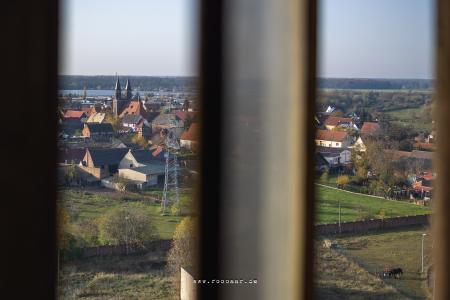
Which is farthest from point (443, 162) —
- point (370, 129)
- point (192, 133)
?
point (192, 133)

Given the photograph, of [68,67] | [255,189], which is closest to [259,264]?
[255,189]

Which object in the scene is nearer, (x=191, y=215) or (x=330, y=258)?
(x=191, y=215)

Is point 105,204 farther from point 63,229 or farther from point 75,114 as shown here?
point 75,114

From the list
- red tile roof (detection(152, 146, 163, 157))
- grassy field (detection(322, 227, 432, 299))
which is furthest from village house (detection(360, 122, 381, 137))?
red tile roof (detection(152, 146, 163, 157))

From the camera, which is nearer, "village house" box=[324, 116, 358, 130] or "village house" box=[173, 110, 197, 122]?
"village house" box=[173, 110, 197, 122]

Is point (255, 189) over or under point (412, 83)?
under

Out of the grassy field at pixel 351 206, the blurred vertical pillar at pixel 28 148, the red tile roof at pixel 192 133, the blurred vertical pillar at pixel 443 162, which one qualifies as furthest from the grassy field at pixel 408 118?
the blurred vertical pillar at pixel 28 148

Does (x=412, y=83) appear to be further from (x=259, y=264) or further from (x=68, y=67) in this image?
(x=68, y=67)

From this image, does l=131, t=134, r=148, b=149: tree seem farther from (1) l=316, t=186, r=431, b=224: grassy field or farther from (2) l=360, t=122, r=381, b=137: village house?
(2) l=360, t=122, r=381, b=137: village house
